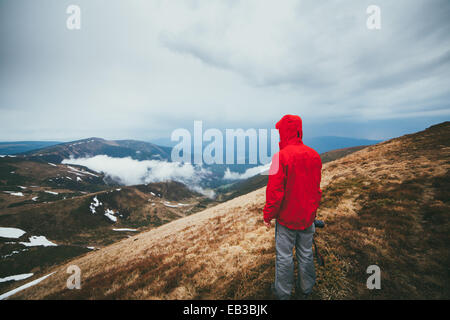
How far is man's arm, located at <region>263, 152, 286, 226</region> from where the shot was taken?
4543mm

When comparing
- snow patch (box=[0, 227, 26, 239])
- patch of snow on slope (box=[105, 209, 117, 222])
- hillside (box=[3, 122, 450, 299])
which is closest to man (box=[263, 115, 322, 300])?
hillside (box=[3, 122, 450, 299])

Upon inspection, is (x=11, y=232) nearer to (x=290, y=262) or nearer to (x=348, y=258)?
(x=290, y=262)

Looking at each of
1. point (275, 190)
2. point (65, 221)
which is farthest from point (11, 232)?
point (275, 190)

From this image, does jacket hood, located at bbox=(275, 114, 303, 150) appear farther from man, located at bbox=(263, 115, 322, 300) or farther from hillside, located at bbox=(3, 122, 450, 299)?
hillside, located at bbox=(3, 122, 450, 299)

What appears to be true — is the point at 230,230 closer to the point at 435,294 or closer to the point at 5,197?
the point at 435,294

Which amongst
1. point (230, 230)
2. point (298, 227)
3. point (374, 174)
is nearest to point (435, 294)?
point (298, 227)

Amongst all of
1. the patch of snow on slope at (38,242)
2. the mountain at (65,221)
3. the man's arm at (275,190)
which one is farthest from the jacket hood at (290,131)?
the patch of snow on slope at (38,242)

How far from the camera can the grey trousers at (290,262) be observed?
4.52m

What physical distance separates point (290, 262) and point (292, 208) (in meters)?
1.53

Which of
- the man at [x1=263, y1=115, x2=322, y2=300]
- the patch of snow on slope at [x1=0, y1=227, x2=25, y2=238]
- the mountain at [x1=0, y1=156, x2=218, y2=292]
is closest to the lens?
the man at [x1=263, y1=115, x2=322, y2=300]

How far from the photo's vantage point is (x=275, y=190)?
15.1 feet

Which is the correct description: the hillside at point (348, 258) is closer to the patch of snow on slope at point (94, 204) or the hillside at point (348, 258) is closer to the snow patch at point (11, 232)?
the snow patch at point (11, 232)

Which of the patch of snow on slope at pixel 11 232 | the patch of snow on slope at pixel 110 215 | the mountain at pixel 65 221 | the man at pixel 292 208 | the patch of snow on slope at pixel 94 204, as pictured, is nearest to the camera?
the man at pixel 292 208

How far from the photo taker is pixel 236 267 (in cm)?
677
